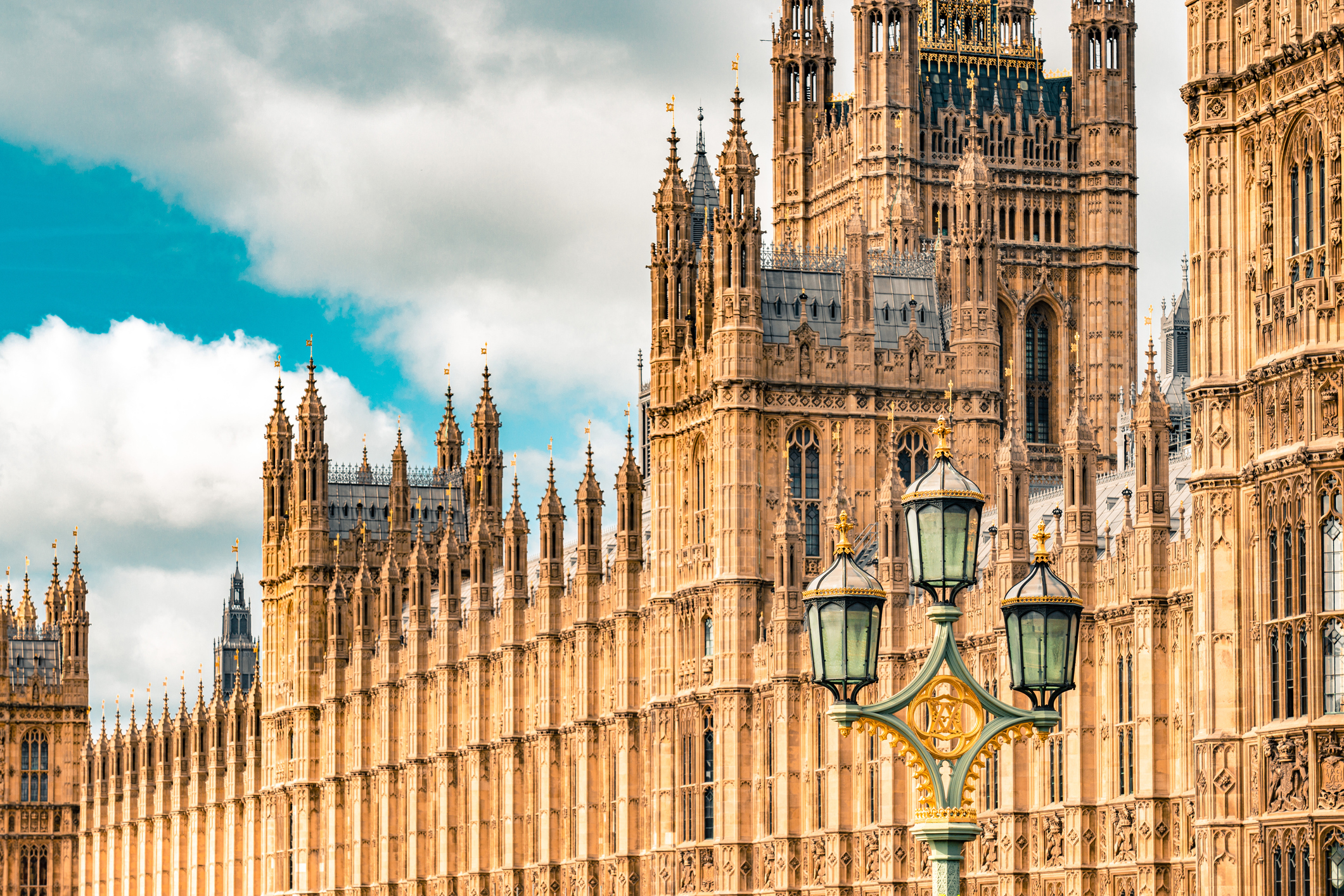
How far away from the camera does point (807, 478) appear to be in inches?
3666

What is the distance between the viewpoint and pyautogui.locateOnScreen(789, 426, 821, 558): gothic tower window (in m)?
92.6

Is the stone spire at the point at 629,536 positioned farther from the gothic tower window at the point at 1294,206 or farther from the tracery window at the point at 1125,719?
the gothic tower window at the point at 1294,206

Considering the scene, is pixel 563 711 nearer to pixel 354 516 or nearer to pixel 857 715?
pixel 354 516

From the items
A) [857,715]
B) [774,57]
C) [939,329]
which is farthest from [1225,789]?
[774,57]

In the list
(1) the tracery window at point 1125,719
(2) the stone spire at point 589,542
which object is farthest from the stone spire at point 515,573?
(1) the tracery window at point 1125,719

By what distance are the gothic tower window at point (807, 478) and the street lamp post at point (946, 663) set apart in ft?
170

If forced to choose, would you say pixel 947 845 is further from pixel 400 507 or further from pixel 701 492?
pixel 400 507

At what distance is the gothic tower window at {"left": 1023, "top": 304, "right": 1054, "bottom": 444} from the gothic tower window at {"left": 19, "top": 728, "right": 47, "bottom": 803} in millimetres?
61794

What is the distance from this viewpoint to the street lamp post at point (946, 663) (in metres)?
38.8

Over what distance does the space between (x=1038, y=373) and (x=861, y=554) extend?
191 ft

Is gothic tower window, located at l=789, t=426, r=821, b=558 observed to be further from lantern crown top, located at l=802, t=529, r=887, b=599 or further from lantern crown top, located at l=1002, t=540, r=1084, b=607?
lantern crown top, located at l=1002, t=540, r=1084, b=607

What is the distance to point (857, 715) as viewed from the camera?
39.2 meters

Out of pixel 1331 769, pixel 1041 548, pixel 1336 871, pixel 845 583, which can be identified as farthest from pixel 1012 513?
pixel 845 583

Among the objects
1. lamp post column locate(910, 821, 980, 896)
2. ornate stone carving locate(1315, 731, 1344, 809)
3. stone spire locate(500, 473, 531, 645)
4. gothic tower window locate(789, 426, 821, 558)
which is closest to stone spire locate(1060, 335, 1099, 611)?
gothic tower window locate(789, 426, 821, 558)
